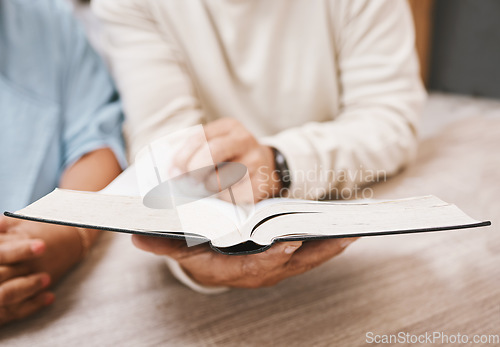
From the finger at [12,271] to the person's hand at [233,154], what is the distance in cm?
23

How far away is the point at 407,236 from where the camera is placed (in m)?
0.55

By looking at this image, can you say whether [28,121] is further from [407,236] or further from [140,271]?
[407,236]

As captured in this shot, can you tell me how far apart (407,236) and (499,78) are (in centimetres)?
97

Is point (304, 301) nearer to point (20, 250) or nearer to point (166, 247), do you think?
point (166, 247)

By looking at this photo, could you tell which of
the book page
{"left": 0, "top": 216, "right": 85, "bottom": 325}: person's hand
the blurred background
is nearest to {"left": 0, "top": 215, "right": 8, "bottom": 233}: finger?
{"left": 0, "top": 216, "right": 85, "bottom": 325}: person's hand

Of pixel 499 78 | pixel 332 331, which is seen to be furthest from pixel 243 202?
pixel 499 78

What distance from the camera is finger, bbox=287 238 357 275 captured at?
38 centimetres

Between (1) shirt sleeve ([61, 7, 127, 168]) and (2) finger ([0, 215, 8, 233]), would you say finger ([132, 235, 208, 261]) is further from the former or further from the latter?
(1) shirt sleeve ([61, 7, 127, 168])

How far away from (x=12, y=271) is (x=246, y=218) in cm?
29

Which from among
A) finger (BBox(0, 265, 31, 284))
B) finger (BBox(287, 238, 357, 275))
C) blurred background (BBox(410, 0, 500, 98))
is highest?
finger (BBox(0, 265, 31, 284))

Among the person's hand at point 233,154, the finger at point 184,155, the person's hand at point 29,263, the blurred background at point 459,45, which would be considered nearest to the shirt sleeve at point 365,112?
the person's hand at point 233,154

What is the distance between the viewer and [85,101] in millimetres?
745

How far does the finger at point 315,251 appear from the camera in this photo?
1.25 feet

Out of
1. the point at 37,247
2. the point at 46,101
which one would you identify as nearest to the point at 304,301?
the point at 37,247
